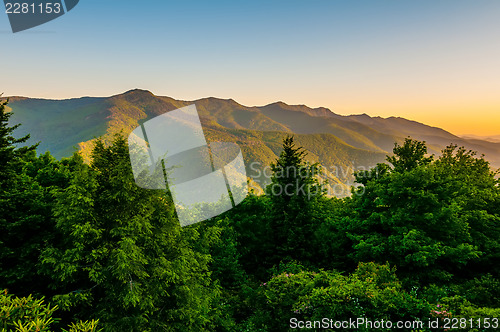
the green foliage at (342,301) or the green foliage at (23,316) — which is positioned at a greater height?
the green foliage at (23,316)

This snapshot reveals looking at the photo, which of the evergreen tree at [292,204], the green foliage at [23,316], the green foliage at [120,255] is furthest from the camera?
the evergreen tree at [292,204]

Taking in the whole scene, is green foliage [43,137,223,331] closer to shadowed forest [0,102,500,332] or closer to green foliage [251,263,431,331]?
shadowed forest [0,102,500,332]

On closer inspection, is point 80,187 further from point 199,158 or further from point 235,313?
point 199,158

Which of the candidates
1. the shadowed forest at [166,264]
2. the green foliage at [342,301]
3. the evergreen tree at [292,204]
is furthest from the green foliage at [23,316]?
the evergreen tree at [292,204]

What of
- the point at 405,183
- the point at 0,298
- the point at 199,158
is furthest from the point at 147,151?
the point at 199,158

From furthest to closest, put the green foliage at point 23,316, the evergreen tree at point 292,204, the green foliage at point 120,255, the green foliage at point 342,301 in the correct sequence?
the evergreen tree at point 292,204, the green foliage at point 120,255, the green foliage at point 342,301, the green foliage at point 23,316

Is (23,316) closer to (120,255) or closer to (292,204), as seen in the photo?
(120,255)

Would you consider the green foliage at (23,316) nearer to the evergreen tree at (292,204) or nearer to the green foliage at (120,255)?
the green foliage at (120,255)

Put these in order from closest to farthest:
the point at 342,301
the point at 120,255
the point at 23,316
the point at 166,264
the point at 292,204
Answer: the point at 23,316 → the point at 120,255 → the point at 342,301 → the point at 166,264 → the point at 292,204

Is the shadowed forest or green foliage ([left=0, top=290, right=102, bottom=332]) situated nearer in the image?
green foliage ([left=0, top=290, right=102, bottom=332])

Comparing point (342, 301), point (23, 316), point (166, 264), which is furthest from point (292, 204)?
point (23, 316)

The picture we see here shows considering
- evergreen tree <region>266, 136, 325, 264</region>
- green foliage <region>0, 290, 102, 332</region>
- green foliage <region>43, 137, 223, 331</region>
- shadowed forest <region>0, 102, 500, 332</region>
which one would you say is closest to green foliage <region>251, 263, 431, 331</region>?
shadowed forest <region>0, 102, 500, 332</region>

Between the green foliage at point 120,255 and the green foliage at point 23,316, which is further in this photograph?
the green foliage at point 120,255

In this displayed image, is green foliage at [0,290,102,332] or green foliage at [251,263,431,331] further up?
green foliage at [0,290,102,332]
